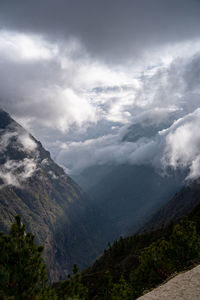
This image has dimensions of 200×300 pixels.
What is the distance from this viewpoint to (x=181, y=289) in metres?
Result: 24.7

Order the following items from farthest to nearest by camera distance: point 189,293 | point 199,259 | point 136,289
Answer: point 136,289 < point 199,259 < point 189,293

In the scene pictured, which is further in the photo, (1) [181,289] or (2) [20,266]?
(1) [181,289]

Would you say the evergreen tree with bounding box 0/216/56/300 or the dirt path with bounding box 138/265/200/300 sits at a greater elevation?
the evergreen tree with bounding box 0/216/56/300

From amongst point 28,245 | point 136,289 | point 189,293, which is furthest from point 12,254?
point 136,289

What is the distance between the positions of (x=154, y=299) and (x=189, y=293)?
12.7ft

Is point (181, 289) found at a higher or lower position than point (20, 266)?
lower

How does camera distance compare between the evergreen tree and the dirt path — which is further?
the dirt path

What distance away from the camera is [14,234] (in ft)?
62.3

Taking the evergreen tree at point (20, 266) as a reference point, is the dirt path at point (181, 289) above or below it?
below

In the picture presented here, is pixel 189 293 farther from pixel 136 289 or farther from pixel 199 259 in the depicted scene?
pixel 136 289

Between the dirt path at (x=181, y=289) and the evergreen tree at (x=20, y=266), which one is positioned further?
the dirt path at (x=181, y=289)

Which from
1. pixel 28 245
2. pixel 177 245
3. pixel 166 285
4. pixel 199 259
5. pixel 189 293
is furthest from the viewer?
pixel 177 245

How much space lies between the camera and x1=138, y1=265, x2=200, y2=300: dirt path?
23.0 metres

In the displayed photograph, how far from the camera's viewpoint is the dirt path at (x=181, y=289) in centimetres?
2297
